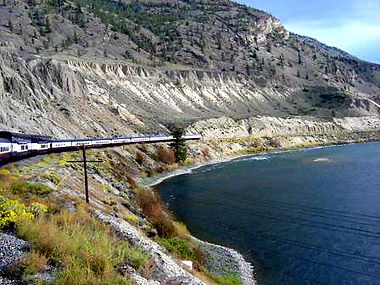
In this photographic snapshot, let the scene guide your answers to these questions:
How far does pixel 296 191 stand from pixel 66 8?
16216 centimetres

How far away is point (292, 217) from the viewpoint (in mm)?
36844

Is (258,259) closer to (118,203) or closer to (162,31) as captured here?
(118,203)

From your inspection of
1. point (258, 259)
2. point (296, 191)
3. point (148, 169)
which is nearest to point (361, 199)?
point (296, 191)

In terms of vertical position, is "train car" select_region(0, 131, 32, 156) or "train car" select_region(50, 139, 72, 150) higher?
"train car" select_region(0, 131, 32, 156)

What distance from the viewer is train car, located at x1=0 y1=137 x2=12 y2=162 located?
28.2m

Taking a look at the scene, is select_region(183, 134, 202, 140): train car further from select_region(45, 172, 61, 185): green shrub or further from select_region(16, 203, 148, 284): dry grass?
select_region(16, 203, 148, 284): dry grass

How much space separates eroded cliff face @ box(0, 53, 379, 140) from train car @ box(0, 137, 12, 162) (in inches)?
829

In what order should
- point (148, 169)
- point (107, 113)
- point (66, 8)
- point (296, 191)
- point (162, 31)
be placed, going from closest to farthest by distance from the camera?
point (296, 191) < point (148, 169) < point (107, 113) < point (66, 8) < point (162, 31)

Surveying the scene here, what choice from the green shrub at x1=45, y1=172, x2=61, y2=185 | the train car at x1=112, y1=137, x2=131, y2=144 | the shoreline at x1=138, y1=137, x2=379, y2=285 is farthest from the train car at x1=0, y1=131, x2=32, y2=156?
the train car at x1=112, y1=137, x2=131, y2=144

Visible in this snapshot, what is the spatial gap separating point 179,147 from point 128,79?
139 feet

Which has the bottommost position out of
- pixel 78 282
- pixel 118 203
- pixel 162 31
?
pixel 118 203

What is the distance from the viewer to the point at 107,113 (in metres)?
84.0

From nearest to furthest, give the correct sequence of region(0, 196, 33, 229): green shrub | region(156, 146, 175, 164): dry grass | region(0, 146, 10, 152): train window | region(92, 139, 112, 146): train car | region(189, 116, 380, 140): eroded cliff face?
region(0, 196, 33, 229): green shrub
region(0, 146, 10, 152): train window
region(92, 139, 112, 146): train car
region(156, 146, 175, 164): dry grass
region(189, 116, 380, 140): eroded cliff face

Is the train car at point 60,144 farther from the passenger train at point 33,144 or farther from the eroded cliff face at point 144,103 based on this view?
the eroded cliff face at point 144,103
